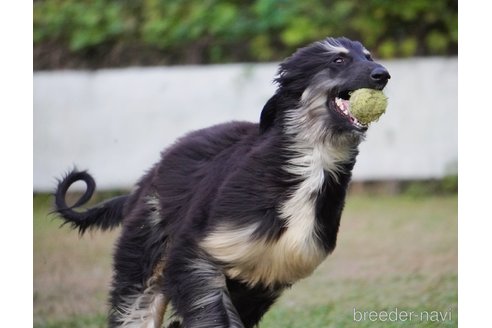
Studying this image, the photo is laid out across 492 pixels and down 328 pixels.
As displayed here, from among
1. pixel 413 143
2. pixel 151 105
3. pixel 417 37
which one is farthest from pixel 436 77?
pixel 151 105

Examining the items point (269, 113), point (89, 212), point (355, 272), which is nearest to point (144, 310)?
point (89, 212)

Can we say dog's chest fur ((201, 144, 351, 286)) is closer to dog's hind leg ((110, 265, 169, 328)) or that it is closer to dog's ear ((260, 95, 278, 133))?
dog's ear ((260, 95, 278, 133))

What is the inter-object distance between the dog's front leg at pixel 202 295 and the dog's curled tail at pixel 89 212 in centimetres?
83

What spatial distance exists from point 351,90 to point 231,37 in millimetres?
3457

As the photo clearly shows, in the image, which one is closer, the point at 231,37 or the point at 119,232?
the point at 119,232

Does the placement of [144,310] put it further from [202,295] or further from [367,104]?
[367,104]

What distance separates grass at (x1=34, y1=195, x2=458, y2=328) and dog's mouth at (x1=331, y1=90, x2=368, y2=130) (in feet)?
4.31

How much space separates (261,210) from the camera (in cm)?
425

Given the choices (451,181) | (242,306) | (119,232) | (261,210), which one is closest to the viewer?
(261,210)

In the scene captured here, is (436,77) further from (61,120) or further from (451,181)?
(61,120)

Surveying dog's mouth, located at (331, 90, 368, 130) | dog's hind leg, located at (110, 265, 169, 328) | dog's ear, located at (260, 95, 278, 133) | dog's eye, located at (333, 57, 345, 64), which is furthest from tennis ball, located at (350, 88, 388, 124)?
dog's hind leg, located at (110, 265, 169, 328)

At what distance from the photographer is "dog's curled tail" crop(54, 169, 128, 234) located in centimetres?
513

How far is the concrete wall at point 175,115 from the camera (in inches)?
230

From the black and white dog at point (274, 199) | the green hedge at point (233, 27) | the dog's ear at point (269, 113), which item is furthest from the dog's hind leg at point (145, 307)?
the green hedge at point (233, 27)
